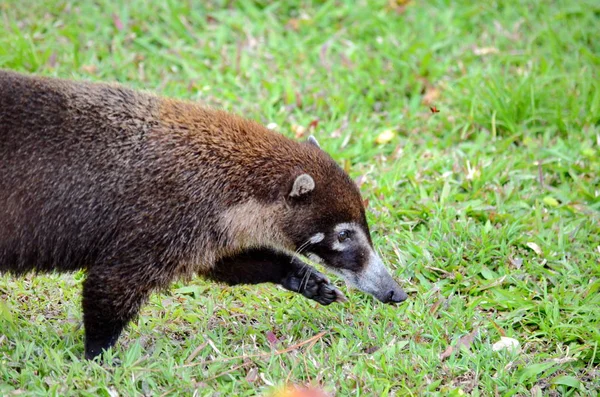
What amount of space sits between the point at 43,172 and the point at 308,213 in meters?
1.67

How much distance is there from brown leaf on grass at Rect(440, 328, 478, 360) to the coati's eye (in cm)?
97

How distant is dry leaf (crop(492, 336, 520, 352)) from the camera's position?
5.41m

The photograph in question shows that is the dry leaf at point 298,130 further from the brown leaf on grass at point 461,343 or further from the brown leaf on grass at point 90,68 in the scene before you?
the brown leaf on grass at point 461,343

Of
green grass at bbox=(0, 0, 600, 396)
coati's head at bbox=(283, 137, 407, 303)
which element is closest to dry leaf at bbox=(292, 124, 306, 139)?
green grass at bbox=(0, 0, 600, 396)

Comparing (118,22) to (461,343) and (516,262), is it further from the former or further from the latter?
(461,343)

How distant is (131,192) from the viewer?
16.7 feet

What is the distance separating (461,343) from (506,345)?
30 centimetres

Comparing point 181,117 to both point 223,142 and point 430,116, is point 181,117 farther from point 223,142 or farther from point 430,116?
point 430,116

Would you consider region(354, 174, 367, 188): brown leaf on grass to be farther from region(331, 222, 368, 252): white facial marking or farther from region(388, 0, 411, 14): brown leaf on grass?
region(388, 0, 411, 14): brown leaf on grass

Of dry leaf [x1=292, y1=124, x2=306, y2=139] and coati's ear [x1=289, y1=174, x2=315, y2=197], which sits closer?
coati's ear [x1=289, y1=174, x2=315, y2=197]

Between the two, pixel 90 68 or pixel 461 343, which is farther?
pixel 90 68

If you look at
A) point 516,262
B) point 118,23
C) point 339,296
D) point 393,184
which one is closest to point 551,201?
point 516,262

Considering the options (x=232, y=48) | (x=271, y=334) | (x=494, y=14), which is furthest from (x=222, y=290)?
(x=494, y=14)

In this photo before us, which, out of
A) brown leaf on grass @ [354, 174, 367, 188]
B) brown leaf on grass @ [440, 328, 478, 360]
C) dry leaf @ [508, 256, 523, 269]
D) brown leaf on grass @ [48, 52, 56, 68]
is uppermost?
brown leaf on grass @ [48, 52, 56, 68]
